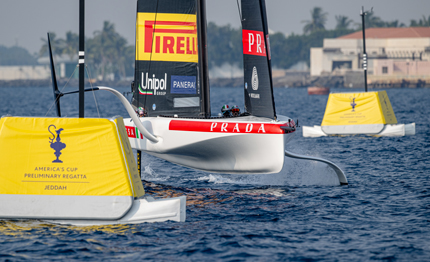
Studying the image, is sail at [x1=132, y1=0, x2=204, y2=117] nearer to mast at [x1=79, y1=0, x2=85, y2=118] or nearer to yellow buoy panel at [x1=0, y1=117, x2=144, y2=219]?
mast at [x1=79, y1=0, x2=85, y2=118]

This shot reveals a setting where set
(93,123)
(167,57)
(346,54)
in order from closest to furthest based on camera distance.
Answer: (93,123) < (167,57) < (346,54)

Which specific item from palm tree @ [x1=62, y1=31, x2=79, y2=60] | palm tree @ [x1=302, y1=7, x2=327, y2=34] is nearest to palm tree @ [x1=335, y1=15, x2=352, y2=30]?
palm tree @ [x1=302, y1=7, x2=327, y2=34]

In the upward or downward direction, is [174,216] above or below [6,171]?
below

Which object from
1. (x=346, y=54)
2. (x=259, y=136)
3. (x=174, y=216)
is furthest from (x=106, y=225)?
(x=346, y=54)

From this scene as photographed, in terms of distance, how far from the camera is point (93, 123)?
8680mm

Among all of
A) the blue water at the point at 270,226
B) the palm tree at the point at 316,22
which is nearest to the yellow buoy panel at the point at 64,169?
the blue water at the point at 270,226

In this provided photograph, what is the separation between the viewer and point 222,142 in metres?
11.5

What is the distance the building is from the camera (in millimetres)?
103375

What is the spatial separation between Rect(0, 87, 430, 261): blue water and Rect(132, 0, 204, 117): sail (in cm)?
193

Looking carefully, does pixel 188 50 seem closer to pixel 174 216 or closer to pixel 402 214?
pixel 174 216

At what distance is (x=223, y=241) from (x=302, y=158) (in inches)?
205

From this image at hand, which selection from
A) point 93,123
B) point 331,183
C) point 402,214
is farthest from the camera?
point 331,183

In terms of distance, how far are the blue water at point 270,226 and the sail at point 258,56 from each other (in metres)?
1.96

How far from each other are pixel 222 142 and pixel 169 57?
3162 mm
